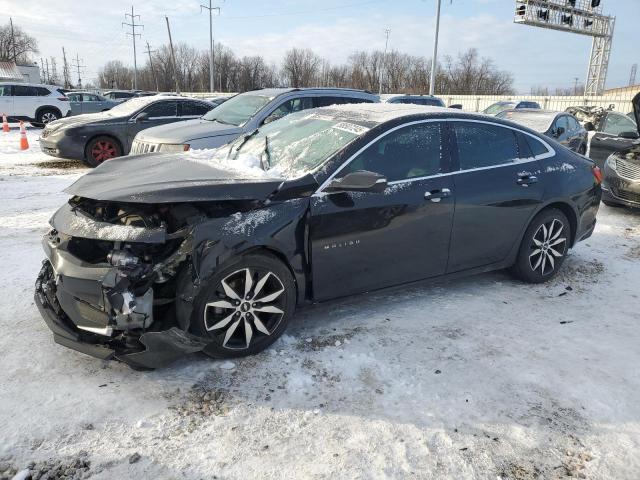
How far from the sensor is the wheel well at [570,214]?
484 centimetres

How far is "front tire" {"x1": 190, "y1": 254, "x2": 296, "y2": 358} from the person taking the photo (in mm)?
3127

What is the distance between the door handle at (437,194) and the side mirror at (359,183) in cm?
54

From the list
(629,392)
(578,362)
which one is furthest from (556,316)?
(629,392)

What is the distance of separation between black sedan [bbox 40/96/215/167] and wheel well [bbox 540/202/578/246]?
341 inches

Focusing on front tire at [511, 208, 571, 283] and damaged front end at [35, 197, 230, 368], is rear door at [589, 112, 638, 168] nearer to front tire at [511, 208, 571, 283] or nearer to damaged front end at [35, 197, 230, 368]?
front tire at [511, 208, 571, 283]

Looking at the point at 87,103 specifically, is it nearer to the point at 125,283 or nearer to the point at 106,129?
the point at 106,129

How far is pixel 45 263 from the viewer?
352 centimetres

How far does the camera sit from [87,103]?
23.3 metres

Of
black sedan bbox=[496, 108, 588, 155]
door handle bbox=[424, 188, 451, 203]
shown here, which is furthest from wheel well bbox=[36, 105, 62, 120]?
door handle bbox=[424, 188, 451, 203]

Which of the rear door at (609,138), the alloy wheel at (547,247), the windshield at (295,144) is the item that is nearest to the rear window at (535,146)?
the alloy wheel at (547,247)

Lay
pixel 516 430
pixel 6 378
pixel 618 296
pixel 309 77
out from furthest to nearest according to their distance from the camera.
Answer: pixel 309 77, pixel 618 296, pixel 6 378, pixel 516 430

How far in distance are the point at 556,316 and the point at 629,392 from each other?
3.69 feet

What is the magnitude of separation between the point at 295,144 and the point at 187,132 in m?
4.34

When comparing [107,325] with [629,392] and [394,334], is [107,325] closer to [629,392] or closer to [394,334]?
Answer: [394,334]
